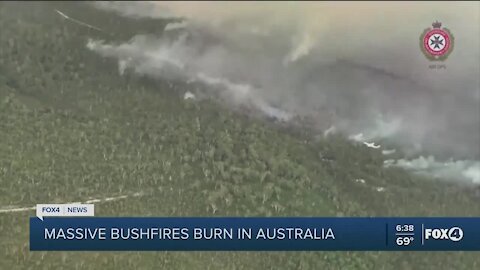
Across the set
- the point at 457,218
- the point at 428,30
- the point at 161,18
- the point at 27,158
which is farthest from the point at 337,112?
the point at 27,158

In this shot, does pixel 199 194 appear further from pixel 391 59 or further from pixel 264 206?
pixel 391 59

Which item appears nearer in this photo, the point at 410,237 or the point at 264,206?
the point at 410,237

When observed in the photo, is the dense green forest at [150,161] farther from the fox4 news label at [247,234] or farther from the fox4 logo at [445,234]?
the fox4 logo at [445,234]

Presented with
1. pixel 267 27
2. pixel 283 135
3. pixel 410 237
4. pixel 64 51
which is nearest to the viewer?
pixel 410 237

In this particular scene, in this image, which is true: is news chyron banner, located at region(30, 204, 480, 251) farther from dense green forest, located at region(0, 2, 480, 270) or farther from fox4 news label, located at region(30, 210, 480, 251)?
dense green forest, located at region(0, 2, 480, 270)

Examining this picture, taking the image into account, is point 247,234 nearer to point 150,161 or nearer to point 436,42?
point 150,161

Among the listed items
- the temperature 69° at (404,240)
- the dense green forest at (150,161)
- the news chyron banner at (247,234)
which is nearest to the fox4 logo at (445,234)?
the news chyron banner at (247,234)

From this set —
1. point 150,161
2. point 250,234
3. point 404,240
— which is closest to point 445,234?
point 404,240
